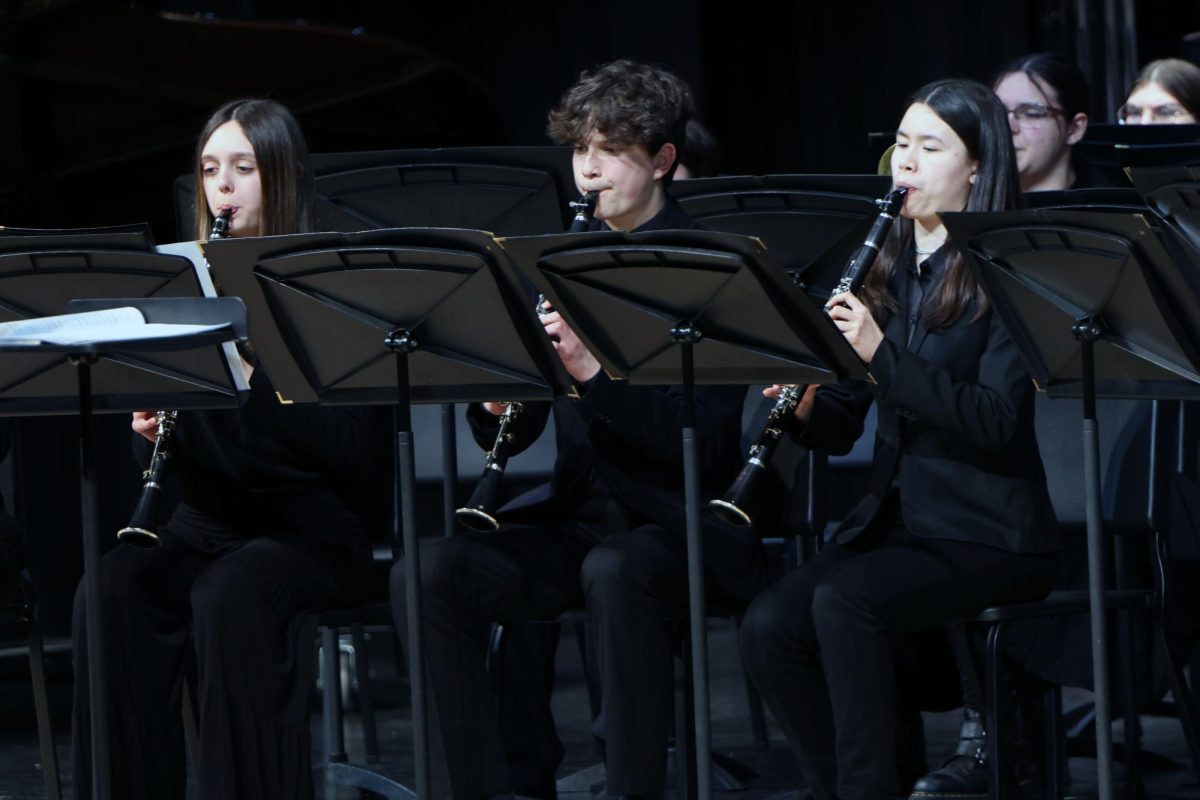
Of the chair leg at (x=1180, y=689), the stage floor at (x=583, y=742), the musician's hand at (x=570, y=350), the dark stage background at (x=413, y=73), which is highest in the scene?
the dark stage background at (x=413, y=73)

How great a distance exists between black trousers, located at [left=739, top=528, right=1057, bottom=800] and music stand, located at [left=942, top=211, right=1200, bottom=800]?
26 centimetres

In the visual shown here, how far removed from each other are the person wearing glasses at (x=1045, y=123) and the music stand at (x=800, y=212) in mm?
744

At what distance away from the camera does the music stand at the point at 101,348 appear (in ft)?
7.40

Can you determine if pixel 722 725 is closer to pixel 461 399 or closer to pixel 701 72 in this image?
pixel 461 399

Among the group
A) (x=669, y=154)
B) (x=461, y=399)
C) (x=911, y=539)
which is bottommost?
(x=911, y=539)

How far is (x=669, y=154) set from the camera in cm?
311

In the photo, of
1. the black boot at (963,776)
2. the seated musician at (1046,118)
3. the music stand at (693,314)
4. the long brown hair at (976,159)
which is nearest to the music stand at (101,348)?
the music stand at (693,314)

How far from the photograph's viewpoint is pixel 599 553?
2.84 m

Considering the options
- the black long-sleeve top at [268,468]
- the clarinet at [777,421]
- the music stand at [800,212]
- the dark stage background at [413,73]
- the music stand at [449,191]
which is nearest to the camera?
the clarinet at [777,421]

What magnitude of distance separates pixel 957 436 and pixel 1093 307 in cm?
44

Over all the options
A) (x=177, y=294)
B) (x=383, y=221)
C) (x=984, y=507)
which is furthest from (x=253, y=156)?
(x=984, y=507)

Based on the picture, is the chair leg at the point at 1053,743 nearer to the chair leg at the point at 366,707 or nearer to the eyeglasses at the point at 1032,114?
the eyeglasses at the point at 1032,114

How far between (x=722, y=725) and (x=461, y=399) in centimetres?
167

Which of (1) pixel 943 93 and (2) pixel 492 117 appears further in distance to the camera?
(2) pixel 492 117
